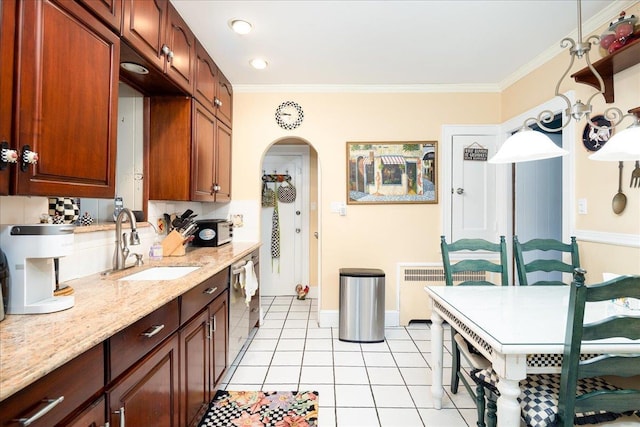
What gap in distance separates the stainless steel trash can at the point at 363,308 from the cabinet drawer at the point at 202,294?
129 cm

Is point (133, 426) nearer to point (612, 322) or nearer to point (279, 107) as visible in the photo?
point (612, 322)

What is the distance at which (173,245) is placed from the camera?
8.02 feet

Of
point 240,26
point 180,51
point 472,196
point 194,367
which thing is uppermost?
point 240,26

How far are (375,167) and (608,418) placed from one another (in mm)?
2590

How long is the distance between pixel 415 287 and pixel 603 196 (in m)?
1.80

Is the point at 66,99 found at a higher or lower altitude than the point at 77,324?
higher

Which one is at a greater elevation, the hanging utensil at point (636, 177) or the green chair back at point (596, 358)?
the hanging utensil at point (636, 177)

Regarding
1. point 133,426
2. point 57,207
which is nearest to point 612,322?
point 133,426

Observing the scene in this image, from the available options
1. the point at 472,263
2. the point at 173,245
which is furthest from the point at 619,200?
the point at 173,245

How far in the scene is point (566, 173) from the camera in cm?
245

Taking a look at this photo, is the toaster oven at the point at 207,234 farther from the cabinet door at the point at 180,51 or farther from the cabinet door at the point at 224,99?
the cabinet door at the point at 180,51

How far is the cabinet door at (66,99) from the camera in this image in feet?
3.44

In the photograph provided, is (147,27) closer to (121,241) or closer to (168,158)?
(168,158)

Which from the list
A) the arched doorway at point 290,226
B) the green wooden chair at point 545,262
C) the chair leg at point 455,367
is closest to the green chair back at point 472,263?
the green wooden chair at point 545,262
